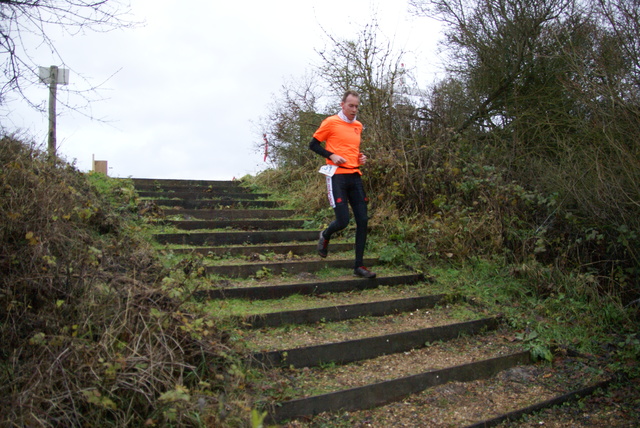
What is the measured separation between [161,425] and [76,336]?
0.87 meters

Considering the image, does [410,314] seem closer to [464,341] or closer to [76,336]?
[464,341]

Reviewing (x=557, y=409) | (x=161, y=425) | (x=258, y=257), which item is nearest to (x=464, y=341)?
(x=557, y=409)

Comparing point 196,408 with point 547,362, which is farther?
point 547,362

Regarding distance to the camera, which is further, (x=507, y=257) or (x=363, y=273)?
(x=507, y=257)

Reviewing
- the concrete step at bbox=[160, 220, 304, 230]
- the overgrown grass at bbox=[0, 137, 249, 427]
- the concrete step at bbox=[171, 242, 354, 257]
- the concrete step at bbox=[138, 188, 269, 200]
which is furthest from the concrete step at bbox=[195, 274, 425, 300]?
the concrete step at bbox=[138, 188, 269, 200]

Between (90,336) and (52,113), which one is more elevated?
(52,113)

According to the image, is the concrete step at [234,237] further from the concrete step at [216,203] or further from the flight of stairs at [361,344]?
the concrete step at [216,203]

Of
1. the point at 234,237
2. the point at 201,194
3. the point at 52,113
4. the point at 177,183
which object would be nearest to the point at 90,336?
the point at 234,237

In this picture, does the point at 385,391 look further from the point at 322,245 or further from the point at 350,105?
the point at 350,105

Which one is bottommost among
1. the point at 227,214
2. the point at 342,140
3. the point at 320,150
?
the point at 227,214

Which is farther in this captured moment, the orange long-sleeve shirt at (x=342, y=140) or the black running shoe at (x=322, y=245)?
the black running shoe at (x=322, y=245)

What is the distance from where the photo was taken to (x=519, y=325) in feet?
17.6

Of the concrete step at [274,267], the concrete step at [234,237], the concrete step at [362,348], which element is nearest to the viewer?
the concrete step at [362,348]

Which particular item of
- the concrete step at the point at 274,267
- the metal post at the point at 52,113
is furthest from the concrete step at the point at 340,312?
the metal post at the point at 52,113
